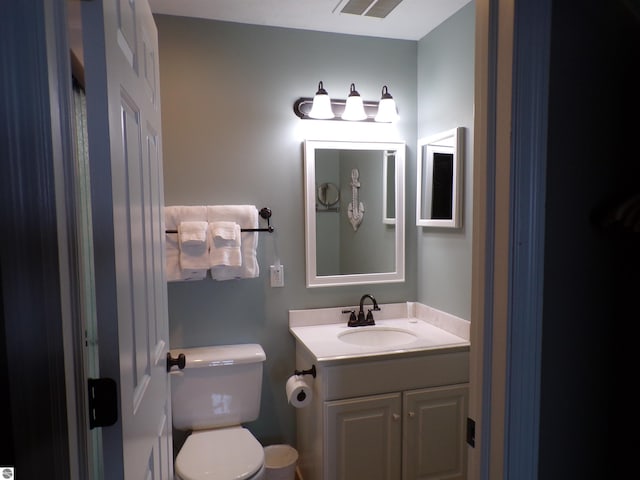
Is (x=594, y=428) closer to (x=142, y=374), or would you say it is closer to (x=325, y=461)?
(x=142, y=374)

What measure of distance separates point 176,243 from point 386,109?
1.33m

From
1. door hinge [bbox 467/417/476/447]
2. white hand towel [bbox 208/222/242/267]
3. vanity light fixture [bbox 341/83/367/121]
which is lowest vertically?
door hinge [bbox 467/417/476/447]

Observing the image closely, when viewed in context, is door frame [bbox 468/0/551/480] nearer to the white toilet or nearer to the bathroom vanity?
the bathroom vanity

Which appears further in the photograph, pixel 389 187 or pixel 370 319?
pixel 389 187

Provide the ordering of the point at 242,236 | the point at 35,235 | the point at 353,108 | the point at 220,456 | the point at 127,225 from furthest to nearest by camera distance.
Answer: the point at 353,108 → the point at 242,236 → the point at 220,456 → the point at 127,225 → the point at 35,235

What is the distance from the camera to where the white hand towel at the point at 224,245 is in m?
1.99

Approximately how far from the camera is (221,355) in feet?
6.58

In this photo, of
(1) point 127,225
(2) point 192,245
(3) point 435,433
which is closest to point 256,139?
(2) point 192,245

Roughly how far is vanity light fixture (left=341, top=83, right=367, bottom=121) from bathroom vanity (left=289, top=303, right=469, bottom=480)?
46.9 inches

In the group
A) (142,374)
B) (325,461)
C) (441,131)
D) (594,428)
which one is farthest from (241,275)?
(594,428)

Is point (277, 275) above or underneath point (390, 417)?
above

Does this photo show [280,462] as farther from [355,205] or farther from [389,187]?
[389,187]

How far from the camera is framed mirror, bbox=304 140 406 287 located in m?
2.26

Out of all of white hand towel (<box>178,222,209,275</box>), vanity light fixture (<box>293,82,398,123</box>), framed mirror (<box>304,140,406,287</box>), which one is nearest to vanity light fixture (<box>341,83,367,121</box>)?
vanity light fixture (<box>293,82,398,123</box>)
